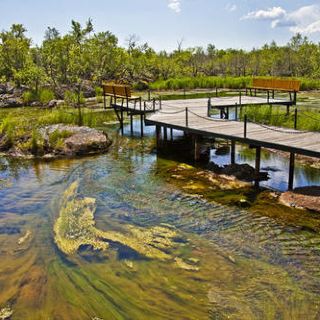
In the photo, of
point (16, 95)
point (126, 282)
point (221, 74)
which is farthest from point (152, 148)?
point (221, 74)

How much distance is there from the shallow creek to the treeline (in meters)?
30.5

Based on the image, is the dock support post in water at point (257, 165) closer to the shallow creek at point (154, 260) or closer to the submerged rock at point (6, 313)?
the shallow creek at point (154, 260)

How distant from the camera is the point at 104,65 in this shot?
49.3 metres

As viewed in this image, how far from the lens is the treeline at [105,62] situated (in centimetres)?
4347

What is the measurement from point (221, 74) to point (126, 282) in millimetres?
61714

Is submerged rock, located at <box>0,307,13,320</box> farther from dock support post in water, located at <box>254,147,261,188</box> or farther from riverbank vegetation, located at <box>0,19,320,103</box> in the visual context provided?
riverbank vegetation, located at <box>0,19,320,103</box>

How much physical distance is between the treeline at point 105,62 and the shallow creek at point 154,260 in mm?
30536

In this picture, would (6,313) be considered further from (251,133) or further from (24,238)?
(251,133)

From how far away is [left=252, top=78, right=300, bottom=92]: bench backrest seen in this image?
22.7 metres

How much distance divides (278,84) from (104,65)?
29.5 m

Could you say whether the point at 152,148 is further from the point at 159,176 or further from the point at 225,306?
the point at 225,306

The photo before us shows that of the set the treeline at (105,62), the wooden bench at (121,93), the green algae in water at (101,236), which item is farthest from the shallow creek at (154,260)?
the treeline at (105,62)

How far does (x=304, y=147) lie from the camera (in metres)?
11.8

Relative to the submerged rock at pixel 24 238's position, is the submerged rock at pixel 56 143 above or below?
above
